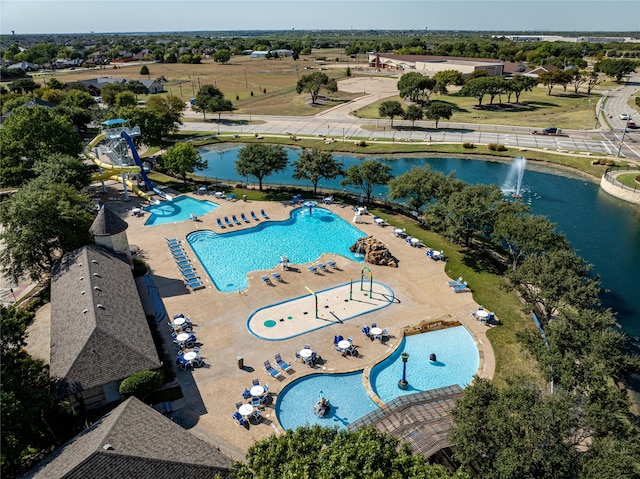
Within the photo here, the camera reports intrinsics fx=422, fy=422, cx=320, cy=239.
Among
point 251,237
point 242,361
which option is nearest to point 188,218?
point 251,237

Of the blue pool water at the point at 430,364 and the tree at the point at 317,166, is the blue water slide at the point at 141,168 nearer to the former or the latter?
the tree at the point at 317,166

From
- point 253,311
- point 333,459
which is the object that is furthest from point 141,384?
point 333,459

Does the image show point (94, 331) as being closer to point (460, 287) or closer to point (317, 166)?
point (460, 287)

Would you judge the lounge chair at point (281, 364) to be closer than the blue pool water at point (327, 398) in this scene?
No

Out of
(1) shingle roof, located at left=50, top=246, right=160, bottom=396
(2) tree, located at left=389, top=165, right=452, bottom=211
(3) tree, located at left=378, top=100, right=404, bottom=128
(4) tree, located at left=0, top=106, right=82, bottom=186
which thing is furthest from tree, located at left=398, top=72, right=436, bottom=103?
(1) shingle roof, located at left=50, top=246, right=160, bottom=396

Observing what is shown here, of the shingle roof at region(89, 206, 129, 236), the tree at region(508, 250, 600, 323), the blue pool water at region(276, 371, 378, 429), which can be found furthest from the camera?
the shingle roof at region(89, 206, 129, 236)

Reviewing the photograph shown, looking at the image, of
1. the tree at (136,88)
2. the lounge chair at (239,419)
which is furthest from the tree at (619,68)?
the lounge chair at (239,419)

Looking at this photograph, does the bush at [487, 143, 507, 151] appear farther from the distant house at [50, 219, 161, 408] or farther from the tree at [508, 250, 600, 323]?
the distant house at [50, 219, 161, 408]
